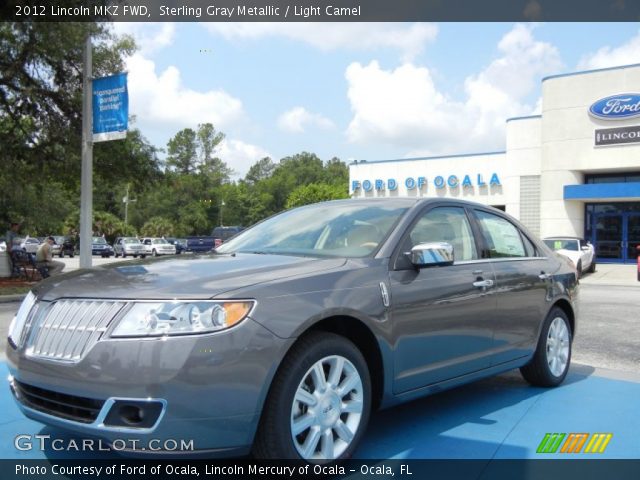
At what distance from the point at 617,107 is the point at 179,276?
31.3 meters

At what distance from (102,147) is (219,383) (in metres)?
17.1

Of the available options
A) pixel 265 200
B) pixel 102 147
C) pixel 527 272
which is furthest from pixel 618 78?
pixel 265 200

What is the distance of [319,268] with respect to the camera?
3.56 m

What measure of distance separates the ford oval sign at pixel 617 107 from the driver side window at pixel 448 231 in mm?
28972

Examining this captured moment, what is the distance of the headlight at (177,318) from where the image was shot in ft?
9.50

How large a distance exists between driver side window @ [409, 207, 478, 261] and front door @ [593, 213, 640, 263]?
29.4 meters

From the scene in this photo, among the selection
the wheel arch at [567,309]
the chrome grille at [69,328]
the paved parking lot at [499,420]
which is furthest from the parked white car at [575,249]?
the chrome grille at [69,328]

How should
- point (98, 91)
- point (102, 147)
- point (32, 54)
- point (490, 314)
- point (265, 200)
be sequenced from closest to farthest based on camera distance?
point (490, 314) → point (98, 91) → point (32, 54) → point (102, 147) → point (265, 200)

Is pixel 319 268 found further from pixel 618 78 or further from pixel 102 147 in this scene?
pixel 618 78

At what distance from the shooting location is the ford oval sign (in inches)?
1165

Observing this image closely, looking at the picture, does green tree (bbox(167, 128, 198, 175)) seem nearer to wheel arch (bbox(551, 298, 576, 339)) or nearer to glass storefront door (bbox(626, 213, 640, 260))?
glass storefront door (bbox(626, 213, 640, 260))

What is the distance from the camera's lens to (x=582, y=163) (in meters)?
31.0

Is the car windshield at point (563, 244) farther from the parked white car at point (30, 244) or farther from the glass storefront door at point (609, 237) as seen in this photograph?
the parked white car at point (30, 244)

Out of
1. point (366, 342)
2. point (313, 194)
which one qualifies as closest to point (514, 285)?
point (366, 342)
